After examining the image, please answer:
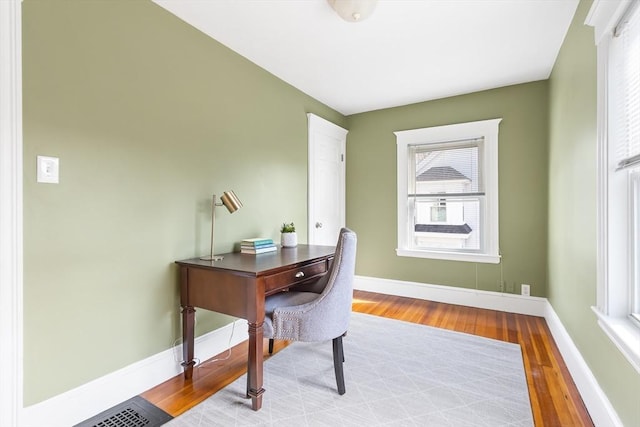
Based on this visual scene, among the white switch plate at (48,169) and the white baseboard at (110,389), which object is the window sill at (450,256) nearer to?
the white baseboard at (110,389)

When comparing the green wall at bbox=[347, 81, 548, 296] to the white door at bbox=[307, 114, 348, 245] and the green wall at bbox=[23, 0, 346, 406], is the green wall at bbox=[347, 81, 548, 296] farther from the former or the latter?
the green wall at bbox=[23, 0, 346, 406]

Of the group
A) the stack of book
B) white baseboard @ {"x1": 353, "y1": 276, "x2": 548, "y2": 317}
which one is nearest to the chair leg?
the stack of book

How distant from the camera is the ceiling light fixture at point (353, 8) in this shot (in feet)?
6.10

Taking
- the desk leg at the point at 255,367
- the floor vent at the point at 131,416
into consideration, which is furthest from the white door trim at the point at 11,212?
the desk leg at the point at 255,367

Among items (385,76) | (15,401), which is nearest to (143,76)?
(15,401)

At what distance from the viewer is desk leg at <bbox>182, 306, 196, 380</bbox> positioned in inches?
78.0

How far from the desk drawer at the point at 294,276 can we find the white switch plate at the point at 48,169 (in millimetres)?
1146

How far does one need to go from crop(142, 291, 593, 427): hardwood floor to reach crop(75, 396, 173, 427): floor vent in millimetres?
47

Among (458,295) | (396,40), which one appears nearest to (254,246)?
(396,40)

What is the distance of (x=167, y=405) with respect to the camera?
1715mm

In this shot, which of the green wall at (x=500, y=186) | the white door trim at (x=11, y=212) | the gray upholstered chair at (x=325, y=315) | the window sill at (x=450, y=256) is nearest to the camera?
the white door trim at (x=11, y=212)

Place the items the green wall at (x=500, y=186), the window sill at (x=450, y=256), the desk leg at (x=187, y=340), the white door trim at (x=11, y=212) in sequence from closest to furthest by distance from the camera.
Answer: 1. the white door trim at (x=11, y=212)
2. the desk leg at (x=187, y=340)
3. the green wall at (x=500, y=186)
4. the window sill at (x=450, y=256)

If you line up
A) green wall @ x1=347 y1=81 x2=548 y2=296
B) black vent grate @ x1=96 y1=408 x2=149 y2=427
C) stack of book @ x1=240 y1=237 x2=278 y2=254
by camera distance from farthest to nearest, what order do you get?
green wall @ x1=347 y1=81 x2=548 y2=296 → stack of book @ x1=240 y1=237 x2=278 y2=254 → black vent grate @ x1=96 y1=408 x2=149 y2=427

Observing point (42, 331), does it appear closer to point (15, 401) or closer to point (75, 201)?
point (15, 401)
